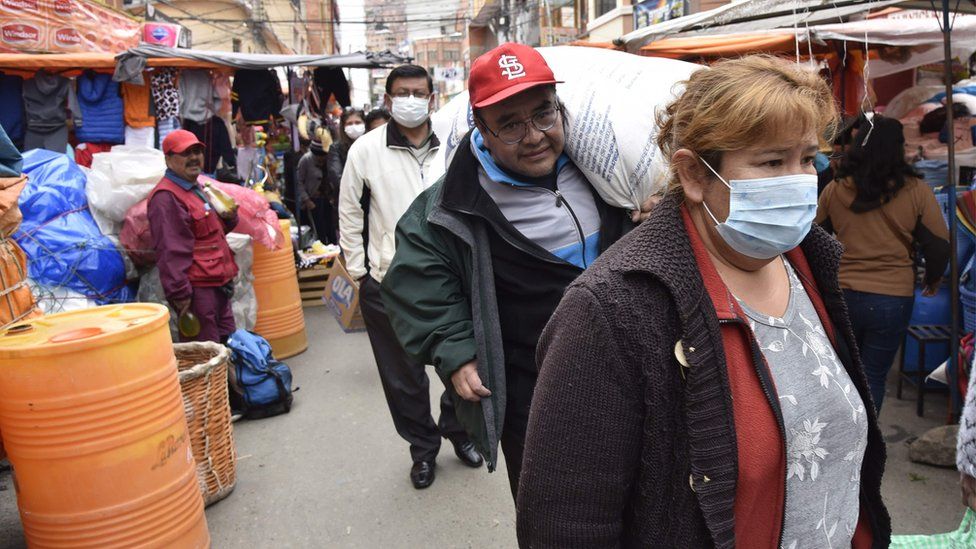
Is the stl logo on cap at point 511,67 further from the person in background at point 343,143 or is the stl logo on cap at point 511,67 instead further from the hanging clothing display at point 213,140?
the person in background at point 343,143

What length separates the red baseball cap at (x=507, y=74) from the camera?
210 cm

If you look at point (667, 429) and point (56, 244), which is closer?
point (667, 429)

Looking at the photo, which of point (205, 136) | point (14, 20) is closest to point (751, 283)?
point (205, 136)

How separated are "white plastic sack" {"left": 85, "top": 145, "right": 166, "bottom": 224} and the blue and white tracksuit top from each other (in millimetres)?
3730

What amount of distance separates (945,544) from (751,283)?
110 centimetres

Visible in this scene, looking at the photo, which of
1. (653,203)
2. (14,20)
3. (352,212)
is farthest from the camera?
(14,20)

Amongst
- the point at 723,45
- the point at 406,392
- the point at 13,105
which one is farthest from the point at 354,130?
the point at 406,392

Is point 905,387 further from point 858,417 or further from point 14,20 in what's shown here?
point 14,20

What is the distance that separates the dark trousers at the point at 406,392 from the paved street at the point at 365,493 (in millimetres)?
225

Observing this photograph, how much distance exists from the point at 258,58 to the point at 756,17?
479cm

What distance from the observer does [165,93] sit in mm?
7148

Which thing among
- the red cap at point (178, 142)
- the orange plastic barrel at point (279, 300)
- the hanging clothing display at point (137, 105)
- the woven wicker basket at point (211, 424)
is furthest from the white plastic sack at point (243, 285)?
the hanging clothing display at point (137, 105)

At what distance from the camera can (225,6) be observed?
84.8 feet

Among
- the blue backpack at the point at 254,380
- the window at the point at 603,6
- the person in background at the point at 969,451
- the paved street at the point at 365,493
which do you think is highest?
the window at the point at 603,6
